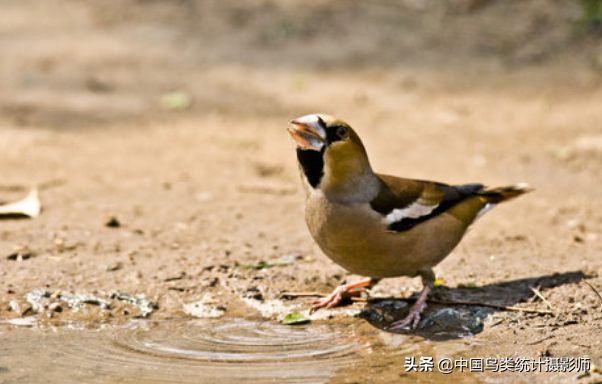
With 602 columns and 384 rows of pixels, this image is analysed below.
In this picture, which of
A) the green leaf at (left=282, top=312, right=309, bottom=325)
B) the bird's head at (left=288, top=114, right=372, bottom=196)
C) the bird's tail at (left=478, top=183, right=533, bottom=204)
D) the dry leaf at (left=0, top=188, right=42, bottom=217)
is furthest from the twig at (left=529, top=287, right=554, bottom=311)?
the dry leaf at (left=0, top=188, right=42, bottom=217)

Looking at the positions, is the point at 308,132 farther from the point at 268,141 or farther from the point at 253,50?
the point at 253,50

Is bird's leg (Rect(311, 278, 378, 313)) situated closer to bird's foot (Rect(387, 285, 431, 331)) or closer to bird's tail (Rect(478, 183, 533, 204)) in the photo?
bird's foot (Rect(387, 285, 431, 331))

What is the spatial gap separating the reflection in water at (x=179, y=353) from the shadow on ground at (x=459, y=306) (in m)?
0.37

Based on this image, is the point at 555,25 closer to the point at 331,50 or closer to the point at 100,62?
the point at 331,50

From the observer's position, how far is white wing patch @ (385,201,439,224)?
4832 mm

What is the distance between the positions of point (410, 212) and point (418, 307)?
1.85 ft

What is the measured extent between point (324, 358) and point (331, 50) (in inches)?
301

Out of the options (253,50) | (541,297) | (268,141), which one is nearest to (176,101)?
(268,141)

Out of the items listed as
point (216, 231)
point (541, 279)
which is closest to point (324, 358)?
point (541, 279)

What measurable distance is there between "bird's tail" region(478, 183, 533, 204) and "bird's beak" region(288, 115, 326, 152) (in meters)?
1.41

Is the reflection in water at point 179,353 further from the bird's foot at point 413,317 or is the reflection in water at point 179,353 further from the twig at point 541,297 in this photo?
the twig at point 541,297

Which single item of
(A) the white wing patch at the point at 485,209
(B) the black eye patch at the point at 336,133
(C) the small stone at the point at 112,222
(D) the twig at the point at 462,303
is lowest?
(D) the twig at the point at 462,303

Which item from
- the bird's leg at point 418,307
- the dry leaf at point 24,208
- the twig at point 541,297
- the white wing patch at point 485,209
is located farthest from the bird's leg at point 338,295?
the dry leaf at point 24,208

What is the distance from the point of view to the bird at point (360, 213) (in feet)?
15.5
